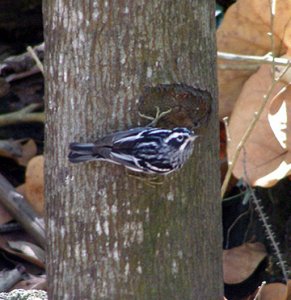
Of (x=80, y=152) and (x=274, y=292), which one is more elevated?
(x=80, y=152)

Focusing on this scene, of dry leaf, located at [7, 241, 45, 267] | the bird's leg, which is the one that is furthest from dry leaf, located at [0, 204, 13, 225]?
the bird's leg

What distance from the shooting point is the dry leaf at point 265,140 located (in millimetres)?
3963

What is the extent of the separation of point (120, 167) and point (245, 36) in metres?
1.72

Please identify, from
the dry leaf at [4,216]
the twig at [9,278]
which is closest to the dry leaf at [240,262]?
the twig at [9,278]

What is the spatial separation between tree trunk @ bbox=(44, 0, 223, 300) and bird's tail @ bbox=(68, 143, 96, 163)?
5 cm

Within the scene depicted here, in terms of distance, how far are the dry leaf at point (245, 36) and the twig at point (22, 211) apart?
3.23 feet

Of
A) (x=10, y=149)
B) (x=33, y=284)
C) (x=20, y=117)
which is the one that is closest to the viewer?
(x=33, y=284)

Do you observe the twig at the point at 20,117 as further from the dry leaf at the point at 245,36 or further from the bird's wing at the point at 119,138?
the bird's wing at the point at 119,138

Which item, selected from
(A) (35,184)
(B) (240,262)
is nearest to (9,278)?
(A) (35,184)

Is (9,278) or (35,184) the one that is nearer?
(9,278)

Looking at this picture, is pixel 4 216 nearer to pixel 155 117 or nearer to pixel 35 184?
pixel 35 184

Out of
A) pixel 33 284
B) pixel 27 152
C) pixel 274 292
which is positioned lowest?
pixel 274 292

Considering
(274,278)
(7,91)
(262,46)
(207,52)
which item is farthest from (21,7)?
(207,52)

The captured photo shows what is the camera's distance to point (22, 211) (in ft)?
14.6
